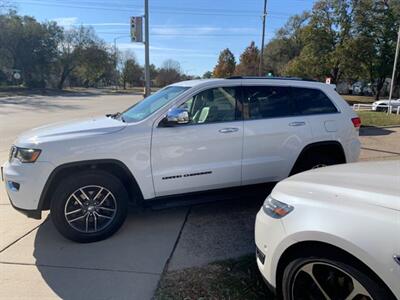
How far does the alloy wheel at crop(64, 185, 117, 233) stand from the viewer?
3.95m

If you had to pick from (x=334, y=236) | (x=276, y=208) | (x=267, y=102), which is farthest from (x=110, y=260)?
(x=267, y=102)

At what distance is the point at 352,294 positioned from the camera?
82.6 inches

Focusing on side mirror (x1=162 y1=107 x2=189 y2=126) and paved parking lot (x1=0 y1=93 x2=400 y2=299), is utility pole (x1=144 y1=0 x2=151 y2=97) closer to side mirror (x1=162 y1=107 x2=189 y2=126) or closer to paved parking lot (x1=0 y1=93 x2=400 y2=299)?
paved parking lot (x1=0 y1=93 x2=400 y2=299)

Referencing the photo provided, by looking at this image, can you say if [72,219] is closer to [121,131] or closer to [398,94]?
[121,131]

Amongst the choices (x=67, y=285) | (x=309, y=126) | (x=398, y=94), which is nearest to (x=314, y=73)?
(x=398, y=94)

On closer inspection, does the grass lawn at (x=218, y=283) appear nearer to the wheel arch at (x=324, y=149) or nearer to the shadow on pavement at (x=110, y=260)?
the shadow on pavement at (x=110, y=260)

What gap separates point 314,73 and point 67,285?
45073 millimetres

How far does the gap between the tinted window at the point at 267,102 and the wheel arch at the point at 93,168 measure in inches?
67.4

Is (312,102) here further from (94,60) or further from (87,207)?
(94,60)

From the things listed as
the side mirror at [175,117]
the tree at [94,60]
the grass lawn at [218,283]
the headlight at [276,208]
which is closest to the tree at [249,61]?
the tree at [94,60]

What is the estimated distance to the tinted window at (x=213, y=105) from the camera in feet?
14.4

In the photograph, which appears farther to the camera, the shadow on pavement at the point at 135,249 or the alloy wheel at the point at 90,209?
the alloy wheel at the point at 90,209

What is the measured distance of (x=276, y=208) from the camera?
8.61 ft

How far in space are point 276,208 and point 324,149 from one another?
9.22 ft
